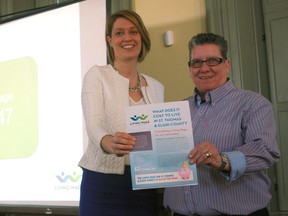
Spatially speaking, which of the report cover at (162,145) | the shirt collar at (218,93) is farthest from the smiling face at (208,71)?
the report cover at (162,145)

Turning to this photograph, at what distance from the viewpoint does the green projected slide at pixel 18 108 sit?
93.3 inches

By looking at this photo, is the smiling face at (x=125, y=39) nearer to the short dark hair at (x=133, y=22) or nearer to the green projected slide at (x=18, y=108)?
the short dark hair at (x=133, y=22)

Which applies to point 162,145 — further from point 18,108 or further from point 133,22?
point 18,108

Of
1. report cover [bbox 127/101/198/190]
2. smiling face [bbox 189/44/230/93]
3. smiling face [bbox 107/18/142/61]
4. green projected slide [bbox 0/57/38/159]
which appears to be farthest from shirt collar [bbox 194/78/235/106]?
green projected slide [bbox 0/57/38/159]

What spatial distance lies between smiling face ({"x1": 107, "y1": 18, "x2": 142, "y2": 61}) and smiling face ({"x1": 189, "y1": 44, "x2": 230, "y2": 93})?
351mm

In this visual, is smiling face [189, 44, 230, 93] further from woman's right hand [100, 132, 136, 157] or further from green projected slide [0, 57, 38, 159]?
green projected slide [0, 57, 38, 159]

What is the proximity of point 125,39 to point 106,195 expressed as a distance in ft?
2.24

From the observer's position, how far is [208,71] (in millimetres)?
1271

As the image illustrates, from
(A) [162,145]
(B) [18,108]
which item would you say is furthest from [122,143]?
(B) [18,108]

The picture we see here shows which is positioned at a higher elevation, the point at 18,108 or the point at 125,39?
the point at 125,39

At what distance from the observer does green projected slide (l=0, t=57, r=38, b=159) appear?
2369 millimetres

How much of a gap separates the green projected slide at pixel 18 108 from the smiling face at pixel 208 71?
1410 mm

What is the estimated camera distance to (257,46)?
7.84ft

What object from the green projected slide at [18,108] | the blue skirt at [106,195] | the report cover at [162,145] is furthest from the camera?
the green projected slide at [18,108]
